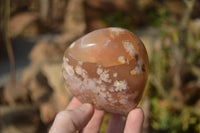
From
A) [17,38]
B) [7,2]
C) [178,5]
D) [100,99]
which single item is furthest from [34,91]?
[178,5]

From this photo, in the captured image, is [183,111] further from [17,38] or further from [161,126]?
[17,38]

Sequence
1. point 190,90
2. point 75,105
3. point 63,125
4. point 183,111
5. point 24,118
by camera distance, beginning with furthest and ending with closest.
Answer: point 24,118, point 190,90, point 183,111, point 75,105, point 63,125

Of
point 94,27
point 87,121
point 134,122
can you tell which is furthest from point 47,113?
point 94,27

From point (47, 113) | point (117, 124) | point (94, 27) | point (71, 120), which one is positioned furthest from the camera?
point (94, 27)

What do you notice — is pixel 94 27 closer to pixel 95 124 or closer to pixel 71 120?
pixel 95 124

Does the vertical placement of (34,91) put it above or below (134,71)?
below

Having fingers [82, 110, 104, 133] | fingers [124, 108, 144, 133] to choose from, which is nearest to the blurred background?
fingers [82, 110, 104, 133]

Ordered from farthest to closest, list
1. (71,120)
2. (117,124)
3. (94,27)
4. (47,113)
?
(94,27), (47,113), (117,124), (71,120)

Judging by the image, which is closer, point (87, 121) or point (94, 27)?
point (87, 121)
